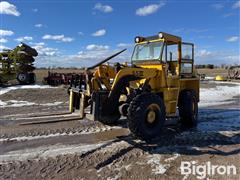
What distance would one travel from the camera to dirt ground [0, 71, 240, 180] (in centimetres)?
480

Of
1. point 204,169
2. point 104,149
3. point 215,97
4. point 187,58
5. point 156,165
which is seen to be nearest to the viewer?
point 204,169

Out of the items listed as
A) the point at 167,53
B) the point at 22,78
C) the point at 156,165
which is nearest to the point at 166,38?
the point at 167,53

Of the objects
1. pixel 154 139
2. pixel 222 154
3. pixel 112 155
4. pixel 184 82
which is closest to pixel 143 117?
pixel 154 139

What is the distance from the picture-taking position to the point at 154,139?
6.61m

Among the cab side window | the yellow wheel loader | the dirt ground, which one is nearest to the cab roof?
the yellow wheel loader

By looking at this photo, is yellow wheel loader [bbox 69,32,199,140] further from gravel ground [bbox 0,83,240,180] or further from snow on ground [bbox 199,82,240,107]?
snow on ground [bbox 199,82,240,107]

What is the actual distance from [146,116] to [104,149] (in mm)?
1263

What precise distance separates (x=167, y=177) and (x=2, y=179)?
105 inches

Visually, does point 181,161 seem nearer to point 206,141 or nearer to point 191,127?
point 206,141

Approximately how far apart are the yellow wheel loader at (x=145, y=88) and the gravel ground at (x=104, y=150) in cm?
47

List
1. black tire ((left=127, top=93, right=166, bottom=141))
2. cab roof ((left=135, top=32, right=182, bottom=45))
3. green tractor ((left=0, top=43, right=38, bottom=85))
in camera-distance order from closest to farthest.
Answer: black tire ((left=127, top=93, right=166, bottom=141))
cab roof ((left=135, top=32, right=182, bottom=45))
green tractor ((left=0, top=43, right=38, bottom=85))

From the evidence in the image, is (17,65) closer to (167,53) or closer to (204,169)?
(167,53)

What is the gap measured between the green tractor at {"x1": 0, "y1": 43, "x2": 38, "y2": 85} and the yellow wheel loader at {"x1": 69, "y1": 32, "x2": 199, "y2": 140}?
14.8 meters

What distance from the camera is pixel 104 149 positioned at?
5.97 m
